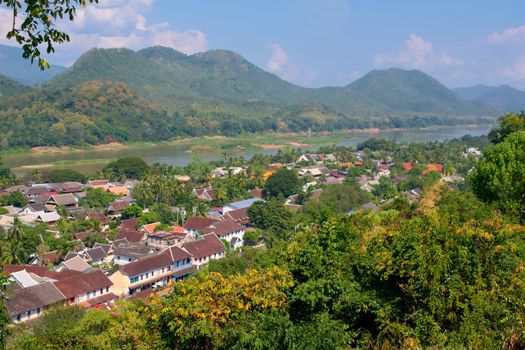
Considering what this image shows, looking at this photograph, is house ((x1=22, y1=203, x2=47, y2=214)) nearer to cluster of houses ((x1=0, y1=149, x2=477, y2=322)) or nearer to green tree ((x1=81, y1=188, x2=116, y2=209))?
cluster of houses ((x1=0, y1=149, x2=477, y2=322))

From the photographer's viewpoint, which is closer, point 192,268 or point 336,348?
point 336,348

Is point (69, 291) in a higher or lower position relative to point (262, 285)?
lower

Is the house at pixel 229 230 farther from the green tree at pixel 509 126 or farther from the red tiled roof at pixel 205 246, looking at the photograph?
the green tree at pixel 509 126

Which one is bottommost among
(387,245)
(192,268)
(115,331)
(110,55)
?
(192,268)

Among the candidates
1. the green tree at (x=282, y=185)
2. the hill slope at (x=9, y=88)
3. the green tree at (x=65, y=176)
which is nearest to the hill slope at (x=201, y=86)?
the hill slope at (x=9, y=88)

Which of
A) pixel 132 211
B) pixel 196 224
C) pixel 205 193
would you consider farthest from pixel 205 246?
pixel 205 193

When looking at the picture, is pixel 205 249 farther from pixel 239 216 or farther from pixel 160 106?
pixel 160 106

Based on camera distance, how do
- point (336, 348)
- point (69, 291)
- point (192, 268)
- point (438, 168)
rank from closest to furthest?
point (336, 348)
point (69, 291)
point (192, 268)
point (438, 168)

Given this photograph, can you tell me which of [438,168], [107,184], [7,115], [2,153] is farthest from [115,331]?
[7,115]

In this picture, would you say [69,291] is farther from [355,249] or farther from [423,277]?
[423,277]
